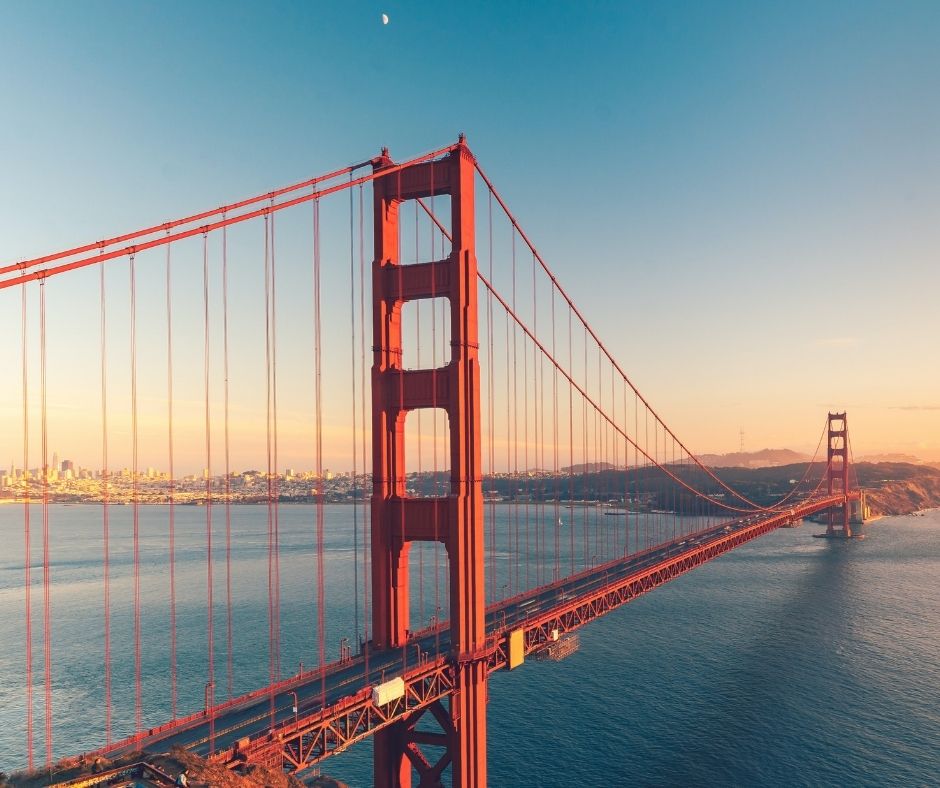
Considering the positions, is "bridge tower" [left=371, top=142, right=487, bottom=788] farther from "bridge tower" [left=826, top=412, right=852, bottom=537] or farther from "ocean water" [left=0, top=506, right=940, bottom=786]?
"bridge tower" [left=826, top=412, right=852, bottom=537]

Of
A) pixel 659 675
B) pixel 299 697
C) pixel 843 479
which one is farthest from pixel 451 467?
pixel 843 479

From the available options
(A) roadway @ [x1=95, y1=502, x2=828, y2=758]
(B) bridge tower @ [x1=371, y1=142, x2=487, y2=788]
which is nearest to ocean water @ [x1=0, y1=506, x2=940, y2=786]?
(A) roadway @ [x1=95, y1=502, x2=828, y2=758]

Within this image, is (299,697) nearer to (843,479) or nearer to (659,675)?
(659,675)

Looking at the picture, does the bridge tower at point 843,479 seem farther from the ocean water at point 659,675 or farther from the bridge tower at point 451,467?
the bridge tower at point 451,467

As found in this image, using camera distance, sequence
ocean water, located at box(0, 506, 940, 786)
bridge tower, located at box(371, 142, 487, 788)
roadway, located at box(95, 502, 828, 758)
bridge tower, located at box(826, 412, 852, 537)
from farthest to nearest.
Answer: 1. bridge tower, located at box(826, 412, 852, 537)
2. ocean water, located at box(0, 506, 940, 786)
3. bridge tower, located at box(371, 142, 487, 788)
4. roadway, located at box(95, 502, 828, 758)

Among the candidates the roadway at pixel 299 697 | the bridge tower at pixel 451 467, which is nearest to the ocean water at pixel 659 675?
the roadway at pixel 299 697

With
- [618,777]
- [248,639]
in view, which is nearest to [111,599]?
[248,639]
